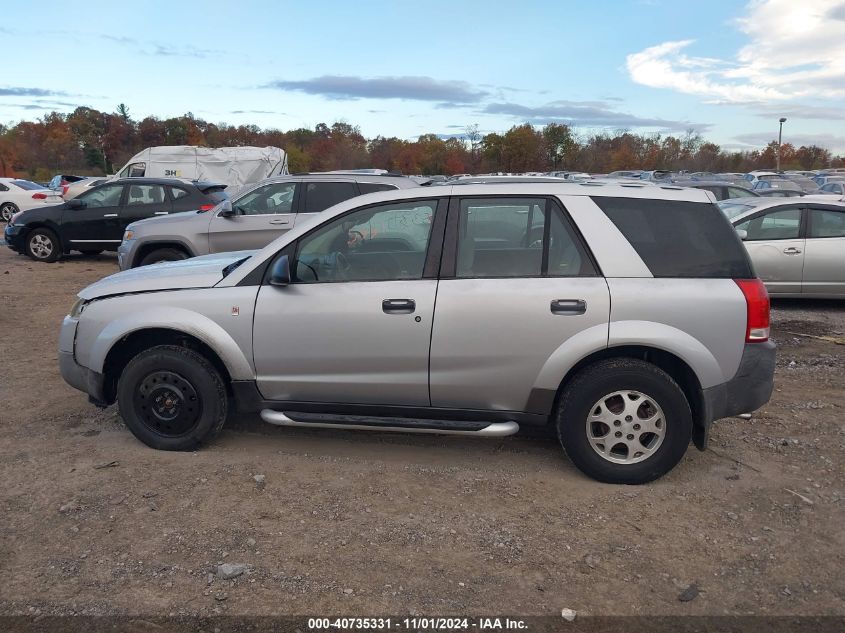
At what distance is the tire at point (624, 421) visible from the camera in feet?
13.4

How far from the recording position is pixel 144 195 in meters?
13.6

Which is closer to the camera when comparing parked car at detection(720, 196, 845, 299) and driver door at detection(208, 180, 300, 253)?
parked car at detection(720, 196, 845, 299)

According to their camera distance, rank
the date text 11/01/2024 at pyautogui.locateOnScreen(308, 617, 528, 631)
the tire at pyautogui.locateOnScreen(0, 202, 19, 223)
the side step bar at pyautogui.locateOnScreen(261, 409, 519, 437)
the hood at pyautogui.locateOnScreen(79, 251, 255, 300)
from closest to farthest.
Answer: the date text 11/01/2024 at pyautogui.locateOnScreen(308, 617, 528, 631) < the side step bar at pyautogui.locateOnScreen(261, 409, 519, 437) < the hood at pyautogui.locateOnScreen(79, 251, 255, 300) < the tire at pyautogui.locateOnScreen(0, 202, 19, 223)

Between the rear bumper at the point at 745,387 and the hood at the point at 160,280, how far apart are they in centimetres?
314

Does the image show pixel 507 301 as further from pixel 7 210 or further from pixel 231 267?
pixel 7 210

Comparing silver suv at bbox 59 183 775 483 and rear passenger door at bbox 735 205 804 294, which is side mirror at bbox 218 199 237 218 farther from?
rear passenger door at bbox 735 205 804 294

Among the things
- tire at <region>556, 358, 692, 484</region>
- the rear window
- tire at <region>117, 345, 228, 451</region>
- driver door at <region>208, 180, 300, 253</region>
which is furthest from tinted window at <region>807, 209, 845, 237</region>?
tire at <region>117, 345, 228, 451</region>

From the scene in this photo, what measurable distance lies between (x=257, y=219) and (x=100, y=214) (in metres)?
5.35

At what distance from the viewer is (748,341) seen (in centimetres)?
412

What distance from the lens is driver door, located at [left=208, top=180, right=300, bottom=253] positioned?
10.1 meters

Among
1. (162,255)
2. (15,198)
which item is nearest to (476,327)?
(162,255)

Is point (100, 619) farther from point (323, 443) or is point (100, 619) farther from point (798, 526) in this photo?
point (798, 526)

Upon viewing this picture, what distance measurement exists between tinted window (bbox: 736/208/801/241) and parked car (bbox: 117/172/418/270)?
476 cm

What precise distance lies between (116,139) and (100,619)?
268 ft
